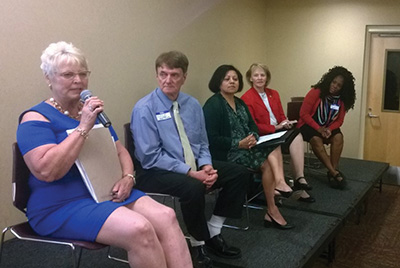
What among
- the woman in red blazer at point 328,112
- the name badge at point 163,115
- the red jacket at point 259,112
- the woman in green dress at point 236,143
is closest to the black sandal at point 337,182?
the woman in red blazer at point 328,112

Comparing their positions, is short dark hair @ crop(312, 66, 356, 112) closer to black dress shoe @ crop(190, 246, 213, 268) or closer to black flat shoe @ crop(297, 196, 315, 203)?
black flat shoe @ crop(297, 196, 315, 203)

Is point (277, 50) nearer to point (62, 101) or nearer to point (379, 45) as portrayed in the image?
point (379, 45)

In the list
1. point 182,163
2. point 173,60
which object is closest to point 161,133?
point 182,163

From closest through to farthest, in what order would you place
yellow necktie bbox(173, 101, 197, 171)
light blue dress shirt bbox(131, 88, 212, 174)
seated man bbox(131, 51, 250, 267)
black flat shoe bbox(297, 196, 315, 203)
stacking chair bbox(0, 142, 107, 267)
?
stacking chair bbox(0, 142, 107, 267) → seated man bbox(131, 51, 250, 267) → light blue dress shirt bbox(131, 88, 212, 174) → yellow necktie bbox(173, 101, 197, 171) → black flat shoe bbox(297, 196, 315, 203)

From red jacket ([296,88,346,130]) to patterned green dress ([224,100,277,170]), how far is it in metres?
1.15

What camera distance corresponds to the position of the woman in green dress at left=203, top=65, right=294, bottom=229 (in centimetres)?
303

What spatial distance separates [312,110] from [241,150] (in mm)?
1424

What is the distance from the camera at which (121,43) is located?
321cm

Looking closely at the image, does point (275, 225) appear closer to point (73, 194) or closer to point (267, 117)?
point (267, 117)

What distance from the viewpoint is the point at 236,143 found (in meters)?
3.11

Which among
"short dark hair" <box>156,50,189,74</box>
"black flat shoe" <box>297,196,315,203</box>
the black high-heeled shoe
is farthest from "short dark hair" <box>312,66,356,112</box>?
"short dark hair" <box>156,50,189,74</box>

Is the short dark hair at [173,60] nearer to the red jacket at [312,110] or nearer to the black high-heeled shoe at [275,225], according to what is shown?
the black high-heeled shoe at [275,225]

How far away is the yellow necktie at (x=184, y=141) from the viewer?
258cm

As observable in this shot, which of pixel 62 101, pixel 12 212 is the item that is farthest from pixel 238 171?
pixel 12 212
